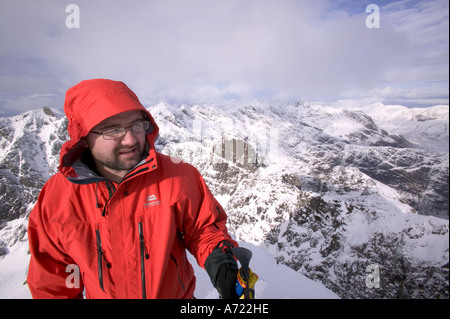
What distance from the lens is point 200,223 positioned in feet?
10.6

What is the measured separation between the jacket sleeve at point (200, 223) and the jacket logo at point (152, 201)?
0.35 m

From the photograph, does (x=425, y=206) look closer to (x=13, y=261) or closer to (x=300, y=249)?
(x=300, y=249)

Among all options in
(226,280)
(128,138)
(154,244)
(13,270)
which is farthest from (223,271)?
(13,270)

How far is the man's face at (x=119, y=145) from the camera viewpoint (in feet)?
9.51

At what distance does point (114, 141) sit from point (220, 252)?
88.8 inches

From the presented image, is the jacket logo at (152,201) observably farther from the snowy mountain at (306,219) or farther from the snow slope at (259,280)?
the snow slope at (259,280)

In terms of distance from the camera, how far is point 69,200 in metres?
2.88

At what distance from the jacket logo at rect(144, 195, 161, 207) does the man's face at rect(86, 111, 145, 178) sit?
1.77ft

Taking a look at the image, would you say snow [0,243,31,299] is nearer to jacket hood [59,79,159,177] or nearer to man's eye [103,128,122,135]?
jacket hood [59,79,159,177]

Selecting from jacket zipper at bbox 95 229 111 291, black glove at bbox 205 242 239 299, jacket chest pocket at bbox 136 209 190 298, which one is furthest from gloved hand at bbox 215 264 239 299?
jacket zipper at bbox 95 229 111 291

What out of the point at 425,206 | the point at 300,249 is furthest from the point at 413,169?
the point at 300,249

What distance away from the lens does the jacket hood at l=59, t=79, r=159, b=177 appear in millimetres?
2723

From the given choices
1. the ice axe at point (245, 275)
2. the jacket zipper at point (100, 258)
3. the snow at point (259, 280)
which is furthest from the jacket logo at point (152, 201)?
the snow at point (259, 280)

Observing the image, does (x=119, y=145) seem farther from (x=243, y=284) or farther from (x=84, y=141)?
(x=243, y=284)
